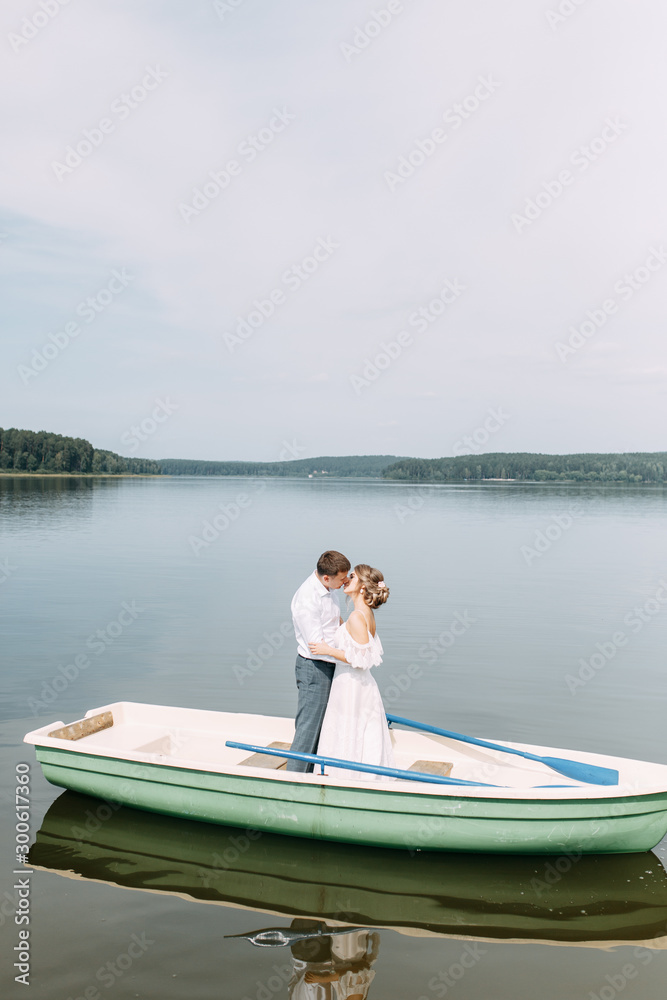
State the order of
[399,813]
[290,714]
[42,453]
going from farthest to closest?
[42,453]
[290,714]
[399,813]

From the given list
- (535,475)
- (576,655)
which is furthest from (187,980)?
(535,475)

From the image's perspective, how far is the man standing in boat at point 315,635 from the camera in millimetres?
6605

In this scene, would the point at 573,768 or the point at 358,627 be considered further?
the point at 573,768

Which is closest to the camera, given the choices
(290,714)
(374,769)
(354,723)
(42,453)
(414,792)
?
(414,792)

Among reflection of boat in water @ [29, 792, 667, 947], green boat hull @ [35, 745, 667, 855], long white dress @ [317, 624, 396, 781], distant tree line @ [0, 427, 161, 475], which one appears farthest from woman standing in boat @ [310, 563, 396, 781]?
distant tree line @ [0, 427, 161, 475]

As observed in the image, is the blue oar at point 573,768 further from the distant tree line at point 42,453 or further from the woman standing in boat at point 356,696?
the distant tree line at point 42,453

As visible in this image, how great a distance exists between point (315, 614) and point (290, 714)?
4.43 m

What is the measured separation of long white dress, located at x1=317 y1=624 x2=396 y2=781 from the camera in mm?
6773

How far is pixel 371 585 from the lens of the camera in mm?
6559

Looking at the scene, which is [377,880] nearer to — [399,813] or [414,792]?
[399,813]

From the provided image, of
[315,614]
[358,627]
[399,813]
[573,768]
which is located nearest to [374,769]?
[399,813]

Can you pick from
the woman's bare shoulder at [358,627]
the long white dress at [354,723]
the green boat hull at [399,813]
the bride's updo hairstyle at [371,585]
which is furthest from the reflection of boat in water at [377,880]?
the bride's updo hairstyle at [371,585]

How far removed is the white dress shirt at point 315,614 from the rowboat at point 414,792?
3.19 feet

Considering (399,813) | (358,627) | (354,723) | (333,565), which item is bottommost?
(399,813)
